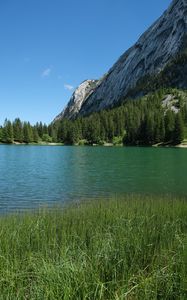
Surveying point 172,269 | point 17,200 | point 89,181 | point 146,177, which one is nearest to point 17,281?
point 172,269

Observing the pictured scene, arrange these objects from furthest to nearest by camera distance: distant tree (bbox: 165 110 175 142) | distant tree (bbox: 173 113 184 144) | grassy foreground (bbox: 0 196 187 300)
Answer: distant tree (bbox: 165 110 175 142)
distant tree (bbox: 173 113 184 144)
grassy foreground (bbox: 0 196 187 300)

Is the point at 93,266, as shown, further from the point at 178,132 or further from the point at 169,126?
the point at 169,126

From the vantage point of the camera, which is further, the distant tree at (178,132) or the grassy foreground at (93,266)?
the distant tree at (178,132)

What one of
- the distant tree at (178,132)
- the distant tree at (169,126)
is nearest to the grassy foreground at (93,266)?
the distant tree at (178,132)

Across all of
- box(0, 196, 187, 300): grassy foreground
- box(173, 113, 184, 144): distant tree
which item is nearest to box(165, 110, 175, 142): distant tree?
box(173, 113, 184, 144): distant tree

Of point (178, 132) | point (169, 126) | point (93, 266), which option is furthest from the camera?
point (169, 126)

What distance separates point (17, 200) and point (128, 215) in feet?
51.1

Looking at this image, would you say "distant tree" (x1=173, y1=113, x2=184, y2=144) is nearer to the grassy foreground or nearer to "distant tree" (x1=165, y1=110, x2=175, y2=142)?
"distant tree" (x1=165, y1=110, x2=175, y2=142)

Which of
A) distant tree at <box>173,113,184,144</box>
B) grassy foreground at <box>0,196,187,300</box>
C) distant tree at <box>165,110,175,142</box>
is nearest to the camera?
grassy foreground at <box>0,196,187,300</box>

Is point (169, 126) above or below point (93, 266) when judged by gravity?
above

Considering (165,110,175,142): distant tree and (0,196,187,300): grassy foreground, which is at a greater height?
(165,110,175,142): distant tree

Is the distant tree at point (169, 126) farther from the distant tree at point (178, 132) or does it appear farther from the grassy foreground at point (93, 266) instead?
the grassy foreground at point (93, 266)

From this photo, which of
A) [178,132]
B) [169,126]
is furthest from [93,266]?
[169,126]

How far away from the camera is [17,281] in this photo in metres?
8.51
